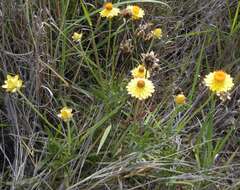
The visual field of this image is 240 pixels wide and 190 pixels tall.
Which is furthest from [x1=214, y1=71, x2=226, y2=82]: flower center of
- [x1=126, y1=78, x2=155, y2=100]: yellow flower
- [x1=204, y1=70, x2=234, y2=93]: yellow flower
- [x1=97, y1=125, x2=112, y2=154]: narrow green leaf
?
[x1=97, y1=125, x2=112, y2=154]: narrow green leaf

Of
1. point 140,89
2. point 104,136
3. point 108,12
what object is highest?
point 108,12

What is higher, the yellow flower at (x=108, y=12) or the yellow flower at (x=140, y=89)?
the yellow flower at (x=108, y=12)

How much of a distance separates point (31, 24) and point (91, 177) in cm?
47

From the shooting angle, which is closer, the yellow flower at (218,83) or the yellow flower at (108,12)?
the yellow flower at (218,83)

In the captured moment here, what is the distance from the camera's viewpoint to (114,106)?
1133 millimetres

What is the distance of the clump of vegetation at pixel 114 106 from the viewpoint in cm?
104

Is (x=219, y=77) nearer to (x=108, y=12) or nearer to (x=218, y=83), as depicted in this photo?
(x=218, y=83)

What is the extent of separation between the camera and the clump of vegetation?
1038 mm

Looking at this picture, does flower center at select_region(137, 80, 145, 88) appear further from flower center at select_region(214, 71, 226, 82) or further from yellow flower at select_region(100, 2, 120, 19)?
yellow flower at select_region(100, 2, 120, 19)

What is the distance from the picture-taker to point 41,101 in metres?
1.22

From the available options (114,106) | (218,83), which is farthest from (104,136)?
(218,83)

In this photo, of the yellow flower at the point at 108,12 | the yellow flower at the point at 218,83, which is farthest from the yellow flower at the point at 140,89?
the yellow flower at the point at 108,12

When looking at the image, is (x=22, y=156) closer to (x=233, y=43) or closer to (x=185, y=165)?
(x=185, y=165)

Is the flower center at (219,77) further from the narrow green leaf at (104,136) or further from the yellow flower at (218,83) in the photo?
the narrow green leaf at (104,136)
